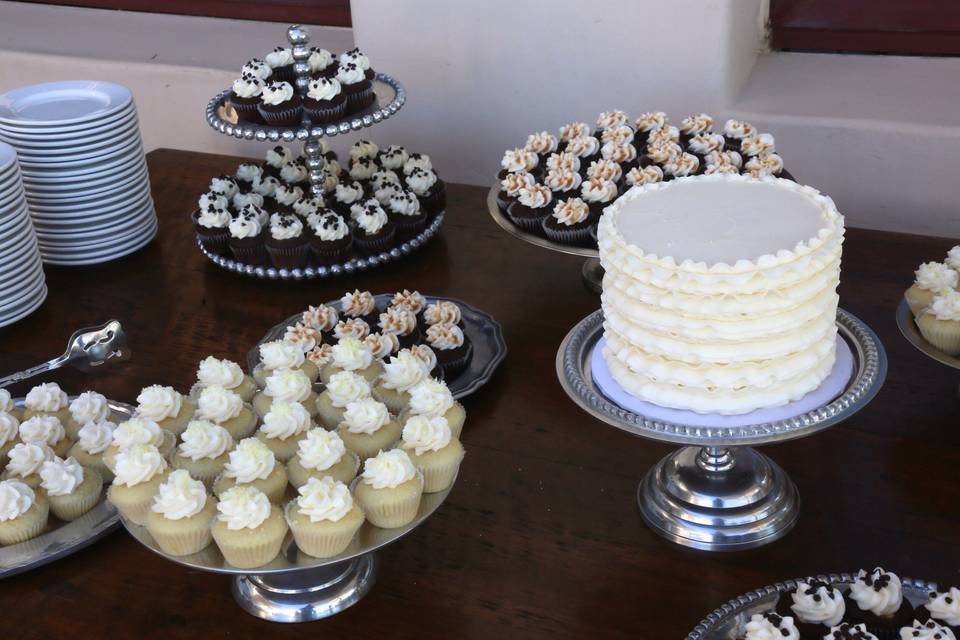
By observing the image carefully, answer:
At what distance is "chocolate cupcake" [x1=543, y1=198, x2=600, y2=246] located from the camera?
143cm

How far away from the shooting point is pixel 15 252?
5.04ft

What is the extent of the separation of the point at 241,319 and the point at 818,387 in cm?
84

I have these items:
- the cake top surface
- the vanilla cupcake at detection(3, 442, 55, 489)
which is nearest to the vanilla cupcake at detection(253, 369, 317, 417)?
the vanilla cupcake at detection(3, 442, 55, 489)

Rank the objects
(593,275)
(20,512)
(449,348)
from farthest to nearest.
Result: 1. (593,275)
2. (449,348)
3. (20,512)

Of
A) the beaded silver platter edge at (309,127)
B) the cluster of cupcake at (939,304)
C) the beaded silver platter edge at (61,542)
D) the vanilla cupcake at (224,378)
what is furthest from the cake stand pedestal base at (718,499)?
the beaded silver platter edge at (309,127)

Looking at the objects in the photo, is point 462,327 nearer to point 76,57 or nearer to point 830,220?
point 830,220

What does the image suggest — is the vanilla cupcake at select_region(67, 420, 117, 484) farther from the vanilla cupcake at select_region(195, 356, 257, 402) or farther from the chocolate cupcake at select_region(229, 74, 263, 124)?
the chocolate cupcake at select_region(229, 74, 263, 124)

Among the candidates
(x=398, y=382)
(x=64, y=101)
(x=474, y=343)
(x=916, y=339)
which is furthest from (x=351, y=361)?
(x=64, y=101)

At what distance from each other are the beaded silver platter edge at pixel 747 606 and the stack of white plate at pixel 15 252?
1.11 metres

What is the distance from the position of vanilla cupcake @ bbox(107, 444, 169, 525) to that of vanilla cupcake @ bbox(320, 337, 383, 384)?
0.73 feet

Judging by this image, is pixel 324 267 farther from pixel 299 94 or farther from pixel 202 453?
pixel 202 453

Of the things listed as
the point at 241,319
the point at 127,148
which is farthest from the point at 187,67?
the point at 241,319

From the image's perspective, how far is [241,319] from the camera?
1.54m

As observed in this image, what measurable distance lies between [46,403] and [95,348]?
9.6 inches
